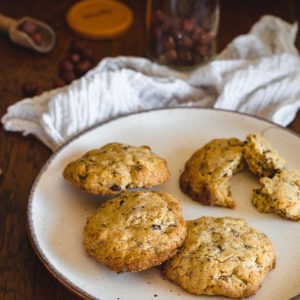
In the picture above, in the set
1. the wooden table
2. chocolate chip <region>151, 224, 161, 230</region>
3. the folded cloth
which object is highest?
chocolate chip <region>151, 224, 161, 230</region>

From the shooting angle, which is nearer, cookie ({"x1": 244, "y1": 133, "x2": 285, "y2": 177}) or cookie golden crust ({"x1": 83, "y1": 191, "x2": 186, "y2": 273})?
cookie golden crust ({"x1": 83, "y1": 191, "x2": 186, "y2": 273})

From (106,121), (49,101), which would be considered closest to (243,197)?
(106,121)

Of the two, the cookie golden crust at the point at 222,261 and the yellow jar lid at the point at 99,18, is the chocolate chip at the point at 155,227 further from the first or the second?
the yellow jar lid at the point at 99,18

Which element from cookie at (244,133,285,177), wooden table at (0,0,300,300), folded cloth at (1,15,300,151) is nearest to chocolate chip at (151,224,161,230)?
wooden table at (0,0,300,300)

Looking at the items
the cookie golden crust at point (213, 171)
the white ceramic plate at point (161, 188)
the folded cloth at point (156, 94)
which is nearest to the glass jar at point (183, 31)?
the folded cloth at point (156, 94)

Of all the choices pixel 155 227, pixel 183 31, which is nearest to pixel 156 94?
pixel 183 31

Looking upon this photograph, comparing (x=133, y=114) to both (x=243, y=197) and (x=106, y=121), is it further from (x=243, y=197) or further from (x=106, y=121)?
(x=243, y=197)

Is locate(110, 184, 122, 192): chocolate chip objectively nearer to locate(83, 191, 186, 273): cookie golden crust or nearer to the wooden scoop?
locate(83, 191, 186, 273): cookie golden crust

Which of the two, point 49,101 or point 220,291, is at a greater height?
point 220,291
